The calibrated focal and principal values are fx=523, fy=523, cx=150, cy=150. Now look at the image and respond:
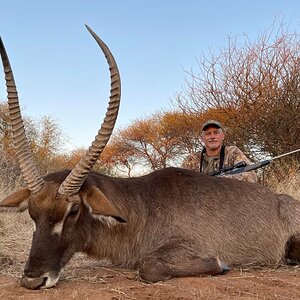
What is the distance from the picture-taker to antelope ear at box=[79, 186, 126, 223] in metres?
4.68

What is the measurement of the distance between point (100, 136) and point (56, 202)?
2.42ft

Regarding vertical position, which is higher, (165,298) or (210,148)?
(210,148)

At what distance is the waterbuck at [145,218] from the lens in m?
4.60

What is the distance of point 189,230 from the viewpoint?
540cm

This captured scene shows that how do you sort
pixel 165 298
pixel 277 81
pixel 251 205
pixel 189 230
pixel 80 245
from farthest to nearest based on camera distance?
pixel 277 81, pixel 251 205, pixel 189 230, pixel 80 245, pixel 165 298

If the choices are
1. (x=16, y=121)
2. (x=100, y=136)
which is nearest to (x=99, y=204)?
(x=100, y=136)

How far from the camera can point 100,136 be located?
15.9ft

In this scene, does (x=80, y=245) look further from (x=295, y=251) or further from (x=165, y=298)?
(x=295, y=251)

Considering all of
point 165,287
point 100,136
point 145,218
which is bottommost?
point 165,287

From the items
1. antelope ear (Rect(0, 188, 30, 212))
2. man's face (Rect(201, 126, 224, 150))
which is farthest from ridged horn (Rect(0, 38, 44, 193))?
man's face (Rect(201, 126, 224, 150))

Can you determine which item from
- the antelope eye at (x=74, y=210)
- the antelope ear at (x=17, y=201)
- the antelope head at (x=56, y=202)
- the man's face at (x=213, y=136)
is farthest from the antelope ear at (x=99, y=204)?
the man's face at (x=213, y=136)

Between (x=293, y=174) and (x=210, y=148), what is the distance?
613cm

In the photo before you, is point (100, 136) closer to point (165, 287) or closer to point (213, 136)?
point (165, 287)

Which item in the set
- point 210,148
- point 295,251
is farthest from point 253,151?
point 295,251
